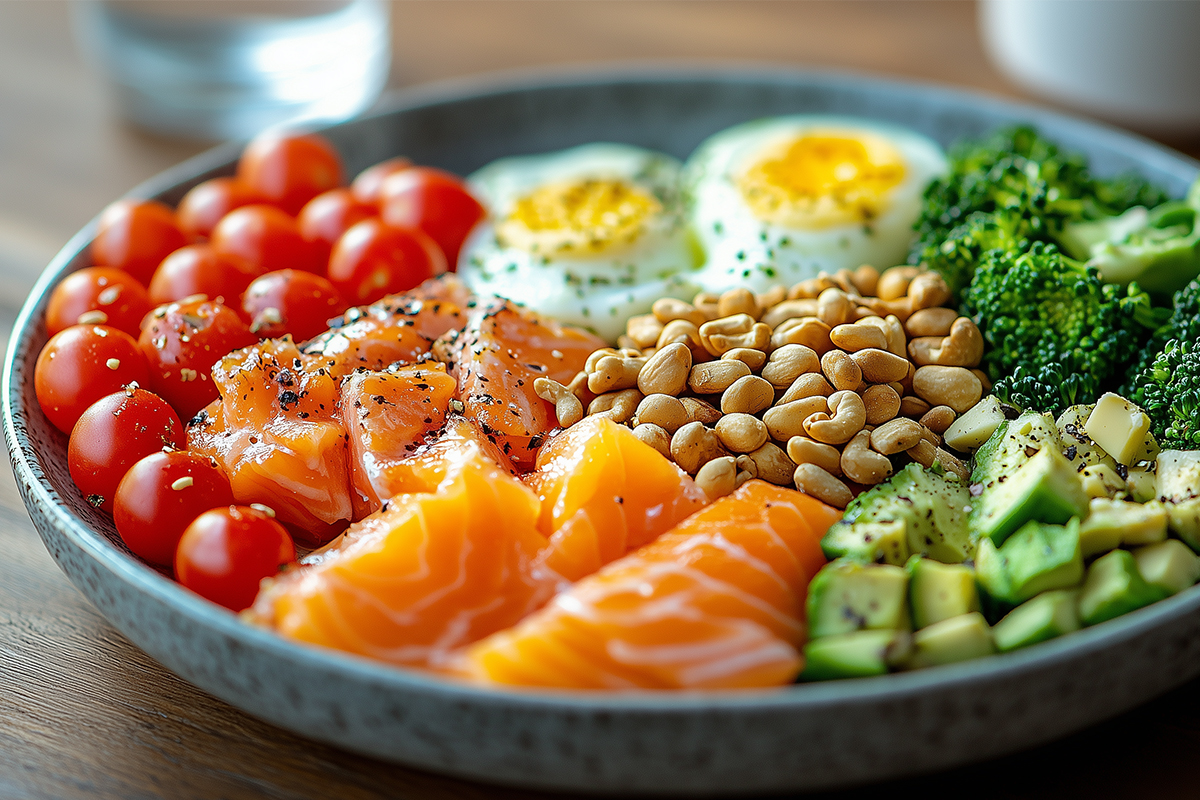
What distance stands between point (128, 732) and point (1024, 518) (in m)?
1.87

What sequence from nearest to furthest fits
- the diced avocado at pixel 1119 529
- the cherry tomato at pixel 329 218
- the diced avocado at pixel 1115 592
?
1. the diced avocado at pixel 1115 592
2. the diced avocado at pixel 1119 529
3. the cherry tomato at pixel 329 218

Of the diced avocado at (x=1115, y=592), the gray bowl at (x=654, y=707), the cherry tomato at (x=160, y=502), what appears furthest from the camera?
the cherry tomato at (x=160, y=502)

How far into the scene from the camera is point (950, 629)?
1.81 m

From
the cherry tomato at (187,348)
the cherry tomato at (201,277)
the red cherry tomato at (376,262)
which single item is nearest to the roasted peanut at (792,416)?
the red cherry tomato at (376,262)

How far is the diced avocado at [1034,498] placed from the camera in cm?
202

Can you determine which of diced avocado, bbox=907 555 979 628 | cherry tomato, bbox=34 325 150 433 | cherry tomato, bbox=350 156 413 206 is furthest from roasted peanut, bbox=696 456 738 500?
cherry tomato, bbox=350 156 413 206

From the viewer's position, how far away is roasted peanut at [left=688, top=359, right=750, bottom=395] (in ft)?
8.09

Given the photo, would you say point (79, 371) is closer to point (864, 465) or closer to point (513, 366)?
point (513, 366)

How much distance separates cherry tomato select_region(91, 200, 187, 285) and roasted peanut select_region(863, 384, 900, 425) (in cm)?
216

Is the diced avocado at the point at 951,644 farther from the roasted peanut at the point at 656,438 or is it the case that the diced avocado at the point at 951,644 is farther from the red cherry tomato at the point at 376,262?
the red cherry tomato at the point at 376,262

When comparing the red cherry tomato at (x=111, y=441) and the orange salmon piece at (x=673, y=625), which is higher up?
the orange salmon piece at (x=673, y=625)

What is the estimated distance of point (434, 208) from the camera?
337cm

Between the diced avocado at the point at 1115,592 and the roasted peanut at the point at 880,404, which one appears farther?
the roasted peanut at the point at 880,404

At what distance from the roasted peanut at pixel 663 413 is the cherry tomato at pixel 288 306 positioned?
3.30ft
